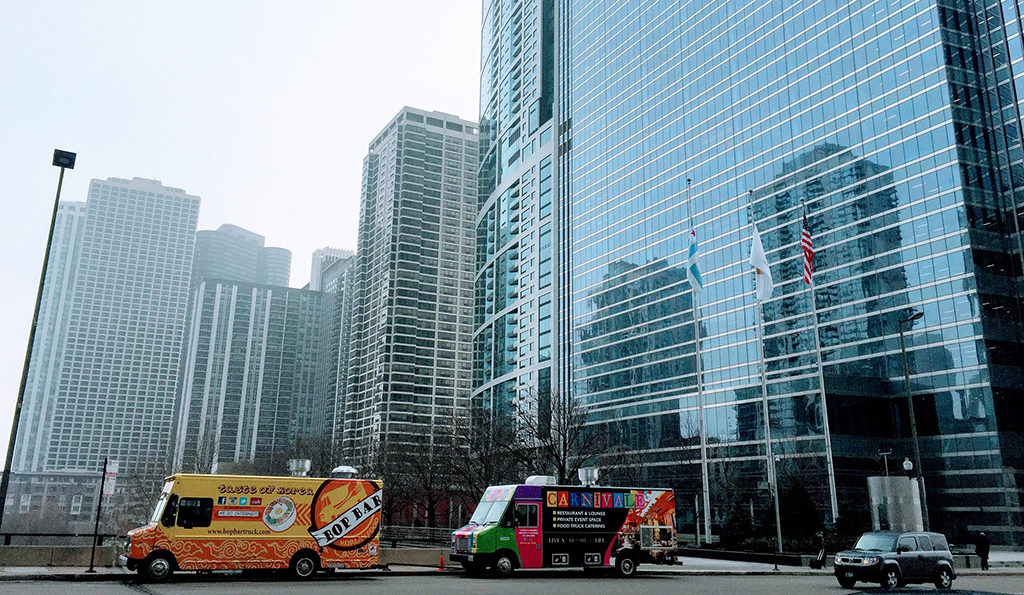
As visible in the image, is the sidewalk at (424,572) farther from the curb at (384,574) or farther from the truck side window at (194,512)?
the truck side window at (194,512)

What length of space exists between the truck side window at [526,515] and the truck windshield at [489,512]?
19.0 inches

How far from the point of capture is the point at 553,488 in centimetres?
2592

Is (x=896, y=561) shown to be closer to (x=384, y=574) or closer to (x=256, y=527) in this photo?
(x=384, y=574)

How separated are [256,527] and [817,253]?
61235mm

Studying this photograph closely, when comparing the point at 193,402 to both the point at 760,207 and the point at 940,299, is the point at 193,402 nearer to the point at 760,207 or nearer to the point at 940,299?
the point at 760,207

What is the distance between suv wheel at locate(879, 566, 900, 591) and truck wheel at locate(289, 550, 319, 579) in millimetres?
16675

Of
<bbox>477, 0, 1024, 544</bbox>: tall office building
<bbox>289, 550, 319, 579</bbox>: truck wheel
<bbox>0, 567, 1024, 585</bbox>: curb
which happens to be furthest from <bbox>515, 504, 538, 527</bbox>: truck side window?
<bbox>477, 0, 1024, 544</bbox>: tall office building

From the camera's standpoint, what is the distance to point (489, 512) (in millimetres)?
25578

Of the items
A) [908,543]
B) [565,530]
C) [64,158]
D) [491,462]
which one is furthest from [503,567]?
[491,462]

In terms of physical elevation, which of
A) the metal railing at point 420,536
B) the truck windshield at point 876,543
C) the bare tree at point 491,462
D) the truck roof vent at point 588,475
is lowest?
the metal railing at point 420,536

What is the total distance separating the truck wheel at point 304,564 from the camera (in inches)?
877

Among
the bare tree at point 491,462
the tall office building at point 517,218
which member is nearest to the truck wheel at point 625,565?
the bare tree at point 491,462

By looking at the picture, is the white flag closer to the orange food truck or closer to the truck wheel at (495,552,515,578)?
the truck wheel at (495,552,515,578)

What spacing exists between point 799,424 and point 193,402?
162 m
